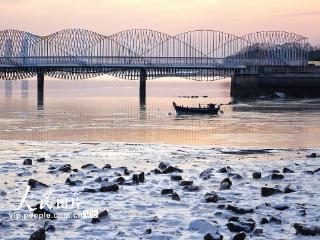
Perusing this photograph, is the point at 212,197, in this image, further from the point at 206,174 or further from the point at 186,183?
the point at 206,174

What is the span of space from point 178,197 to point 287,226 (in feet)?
11.2

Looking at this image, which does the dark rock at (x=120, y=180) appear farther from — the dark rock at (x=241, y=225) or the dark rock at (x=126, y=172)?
the dark rock at (x=241, y=225)

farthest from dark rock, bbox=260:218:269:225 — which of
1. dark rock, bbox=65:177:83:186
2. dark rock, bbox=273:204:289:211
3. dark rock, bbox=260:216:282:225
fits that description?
dark rock, bbox=65:177:83:186

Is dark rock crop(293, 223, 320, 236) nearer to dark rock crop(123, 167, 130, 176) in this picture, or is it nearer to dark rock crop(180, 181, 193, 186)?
dark rock crop(180, 181, 193, 186)

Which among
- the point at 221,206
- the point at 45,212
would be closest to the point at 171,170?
the point at 221,206

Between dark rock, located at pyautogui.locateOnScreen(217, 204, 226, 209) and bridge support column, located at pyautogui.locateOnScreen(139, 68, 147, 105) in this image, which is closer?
dark rock, located at pyautogui.locateOnScreen(217, 204, 226, 209)

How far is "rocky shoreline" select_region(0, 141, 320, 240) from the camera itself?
13.0 meters

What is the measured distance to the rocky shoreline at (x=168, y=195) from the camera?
511 inches

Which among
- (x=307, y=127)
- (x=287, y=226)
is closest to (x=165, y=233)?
(x=287, y=226)

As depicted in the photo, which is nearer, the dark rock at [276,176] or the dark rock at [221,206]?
the dark rock at [221,206]

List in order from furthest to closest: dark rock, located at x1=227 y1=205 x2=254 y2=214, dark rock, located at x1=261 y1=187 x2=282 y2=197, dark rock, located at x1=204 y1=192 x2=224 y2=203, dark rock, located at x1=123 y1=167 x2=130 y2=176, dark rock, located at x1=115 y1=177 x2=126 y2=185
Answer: dark rock, located at x1=123 y1=167 x2=130 y2=176 → dark rock, located at x1=115 y1=177 x2=126 y2=185 → dark rock, located at x1=261 y1=187 x2=282 y2=197 → dark rock, located at x1=204 y1=192 x2=224 y2=203 → dark rock, located at x1=227 y1=205 x2=254 y2=214

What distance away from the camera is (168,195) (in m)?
16.4

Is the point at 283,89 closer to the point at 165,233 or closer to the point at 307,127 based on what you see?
the point at 307,127

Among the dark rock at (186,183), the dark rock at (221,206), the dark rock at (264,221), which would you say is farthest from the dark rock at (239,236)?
the dark rock at (186,183)
